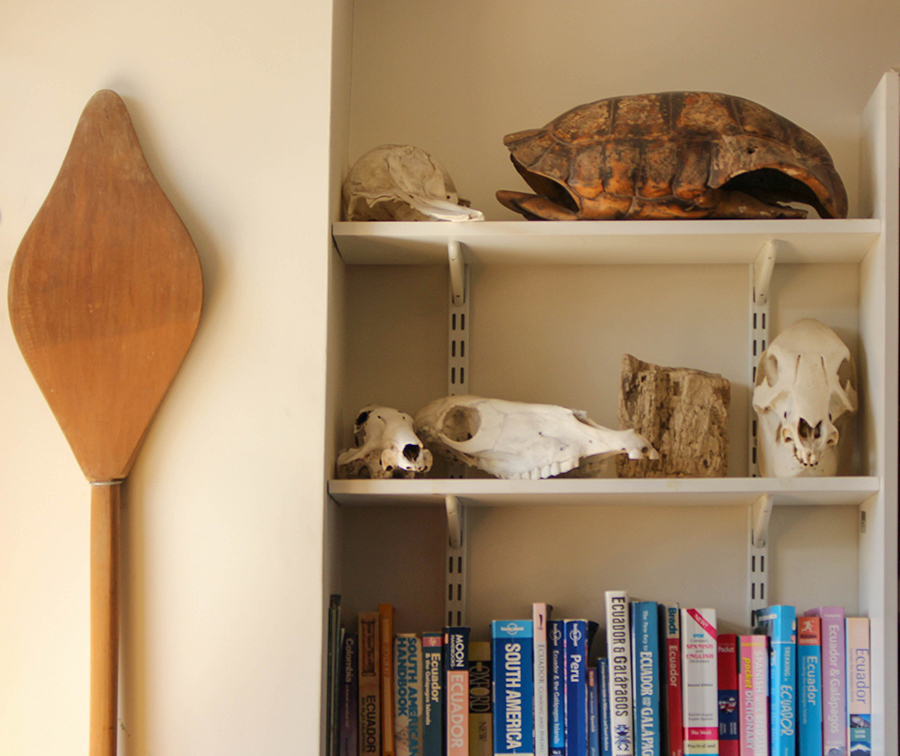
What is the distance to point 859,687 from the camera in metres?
1.40

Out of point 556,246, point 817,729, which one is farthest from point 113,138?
point 817,729

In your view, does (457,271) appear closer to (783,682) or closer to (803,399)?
(803,399)

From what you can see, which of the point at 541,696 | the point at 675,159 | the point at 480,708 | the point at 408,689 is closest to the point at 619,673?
the point at 541,696

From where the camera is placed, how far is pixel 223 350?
4.44ft

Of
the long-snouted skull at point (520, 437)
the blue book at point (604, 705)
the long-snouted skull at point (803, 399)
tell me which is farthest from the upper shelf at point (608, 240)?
the blue book at point (604, 705)

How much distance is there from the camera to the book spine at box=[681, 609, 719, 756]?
4.61 ft

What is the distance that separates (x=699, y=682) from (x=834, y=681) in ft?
0.67

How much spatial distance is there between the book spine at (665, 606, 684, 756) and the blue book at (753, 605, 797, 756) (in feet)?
0.46

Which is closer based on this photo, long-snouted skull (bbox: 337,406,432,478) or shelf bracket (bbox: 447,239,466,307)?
long-snouted skull (bbox: 337,406,432,478)

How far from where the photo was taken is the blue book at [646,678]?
1.40m

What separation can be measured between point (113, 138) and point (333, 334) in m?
0.44

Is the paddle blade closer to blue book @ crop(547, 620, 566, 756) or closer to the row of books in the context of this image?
the row of books

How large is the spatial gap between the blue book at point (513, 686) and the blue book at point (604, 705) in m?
0.11

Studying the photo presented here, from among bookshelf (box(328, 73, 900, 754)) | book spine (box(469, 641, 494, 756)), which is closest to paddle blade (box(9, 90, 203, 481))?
bookshelf (box(328, 73, 900, 754))
